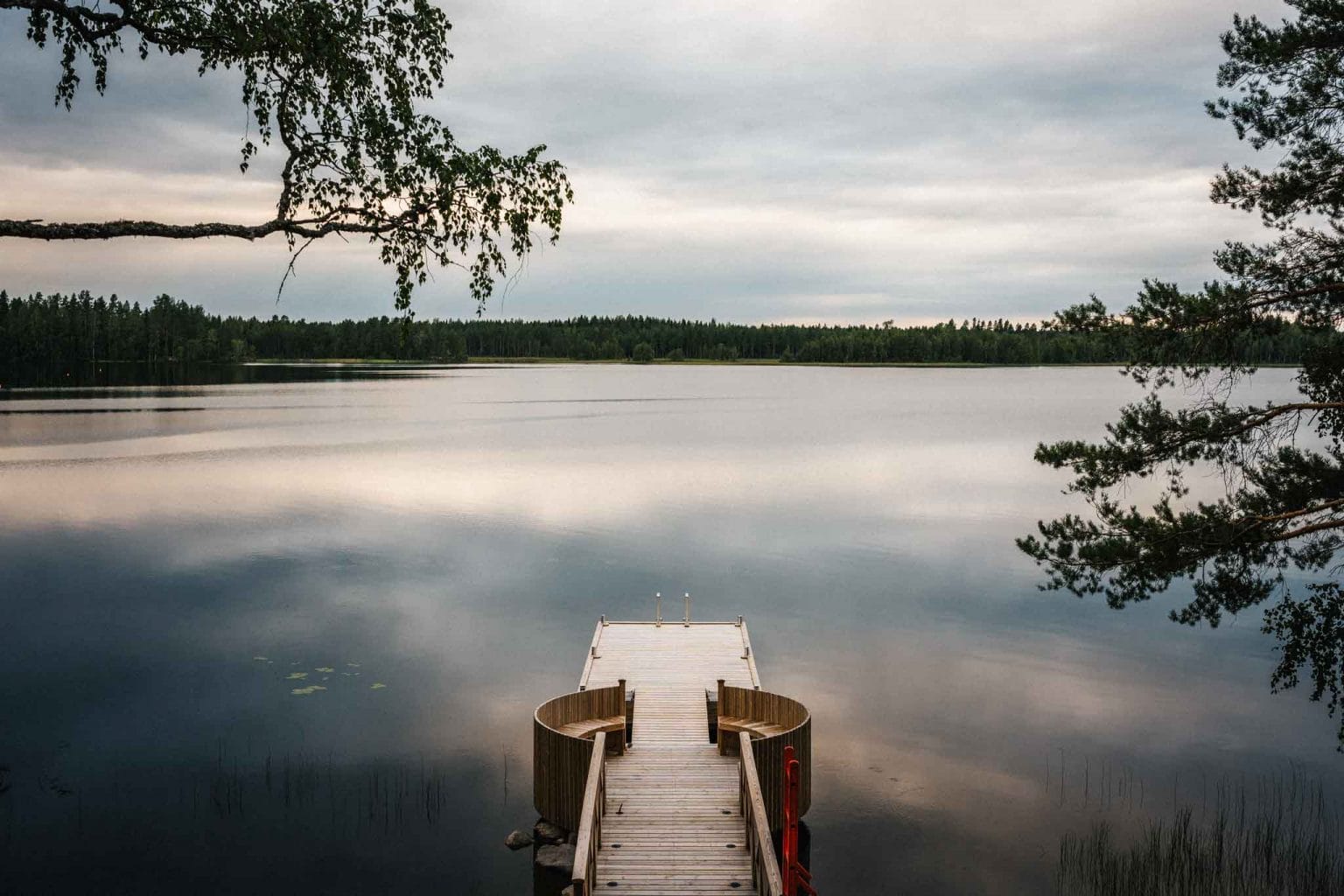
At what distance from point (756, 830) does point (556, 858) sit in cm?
357

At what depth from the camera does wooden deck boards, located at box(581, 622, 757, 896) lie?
10.1 m

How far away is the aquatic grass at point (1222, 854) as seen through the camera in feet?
39.0

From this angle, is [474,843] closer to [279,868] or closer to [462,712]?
[279,868]

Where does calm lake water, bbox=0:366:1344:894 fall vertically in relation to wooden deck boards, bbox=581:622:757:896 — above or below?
below

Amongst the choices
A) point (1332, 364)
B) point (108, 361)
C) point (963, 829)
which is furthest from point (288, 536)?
point (108, 361)

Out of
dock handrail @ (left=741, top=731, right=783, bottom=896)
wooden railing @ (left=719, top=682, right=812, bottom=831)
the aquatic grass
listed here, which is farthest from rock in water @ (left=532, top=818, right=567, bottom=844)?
the aquatic grass

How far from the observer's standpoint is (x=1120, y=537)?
1140 cm

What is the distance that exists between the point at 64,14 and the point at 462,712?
1252cm

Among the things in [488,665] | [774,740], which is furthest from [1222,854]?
[488,665]

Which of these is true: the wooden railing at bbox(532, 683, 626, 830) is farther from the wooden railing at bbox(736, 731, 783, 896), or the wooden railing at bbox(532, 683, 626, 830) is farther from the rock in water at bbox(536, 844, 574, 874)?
the wooden railing at bbox(736, 731, 783, 896)

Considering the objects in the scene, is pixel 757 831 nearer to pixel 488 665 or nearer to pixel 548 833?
pixel 548 833

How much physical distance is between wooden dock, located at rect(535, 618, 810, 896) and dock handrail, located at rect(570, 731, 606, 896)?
16mm

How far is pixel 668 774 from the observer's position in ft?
40.9

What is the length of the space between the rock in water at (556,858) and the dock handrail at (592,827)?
119 cm
